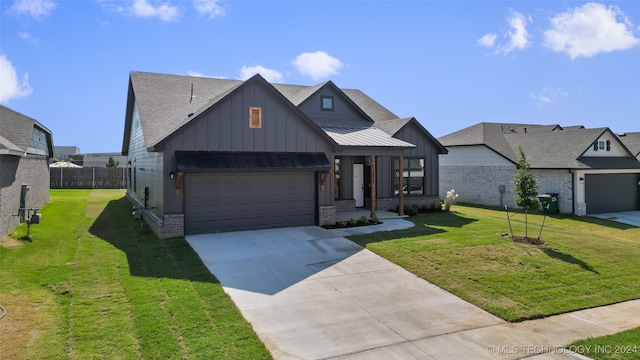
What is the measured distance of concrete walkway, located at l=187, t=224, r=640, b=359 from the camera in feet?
19.6

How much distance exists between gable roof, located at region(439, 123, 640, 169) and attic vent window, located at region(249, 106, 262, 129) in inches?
630

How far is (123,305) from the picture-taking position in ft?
23.8

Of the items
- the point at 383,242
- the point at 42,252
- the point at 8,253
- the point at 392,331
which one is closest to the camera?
the point at 392,331

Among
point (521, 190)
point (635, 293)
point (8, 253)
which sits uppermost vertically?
point (521, 190)

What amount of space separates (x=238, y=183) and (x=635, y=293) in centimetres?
1109

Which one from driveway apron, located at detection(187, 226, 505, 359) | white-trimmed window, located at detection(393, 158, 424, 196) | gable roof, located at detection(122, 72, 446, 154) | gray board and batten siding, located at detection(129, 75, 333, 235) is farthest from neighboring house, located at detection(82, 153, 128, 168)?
driveway apron, located at detection(187, 226, 505, 359)

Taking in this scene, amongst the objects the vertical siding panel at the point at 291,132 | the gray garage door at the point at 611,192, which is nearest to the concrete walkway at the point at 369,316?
the vertical siding panel at the point at 291,132

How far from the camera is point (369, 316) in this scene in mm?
7141

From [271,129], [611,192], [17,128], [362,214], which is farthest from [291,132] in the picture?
[611,192]

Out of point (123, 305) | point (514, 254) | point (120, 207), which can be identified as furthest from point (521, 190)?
point (120, 207)

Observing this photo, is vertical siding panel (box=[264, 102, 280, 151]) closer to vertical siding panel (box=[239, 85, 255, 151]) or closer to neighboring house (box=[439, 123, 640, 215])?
vertical siding panel (box=[239, 85, 255, 151])

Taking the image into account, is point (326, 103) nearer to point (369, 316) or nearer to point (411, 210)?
point (411, 210)

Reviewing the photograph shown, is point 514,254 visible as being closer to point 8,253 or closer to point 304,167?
point 304,167

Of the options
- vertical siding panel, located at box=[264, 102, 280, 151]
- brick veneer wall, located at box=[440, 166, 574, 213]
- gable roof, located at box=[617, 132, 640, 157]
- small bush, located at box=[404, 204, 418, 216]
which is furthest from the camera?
gable roof, located at box=[617, 132, 640, 157]
